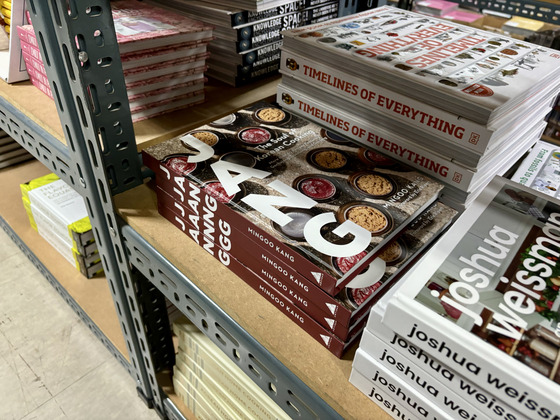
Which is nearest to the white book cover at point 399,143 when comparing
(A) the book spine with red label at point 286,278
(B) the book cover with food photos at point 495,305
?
(B) the book cover with food photos at point 495,305

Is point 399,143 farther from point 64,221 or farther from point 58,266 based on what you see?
point 58,266

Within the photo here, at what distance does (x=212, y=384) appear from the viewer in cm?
106

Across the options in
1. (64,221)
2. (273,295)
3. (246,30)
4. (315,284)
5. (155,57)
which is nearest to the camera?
(315,284)

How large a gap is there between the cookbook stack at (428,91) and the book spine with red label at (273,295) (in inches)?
12.9

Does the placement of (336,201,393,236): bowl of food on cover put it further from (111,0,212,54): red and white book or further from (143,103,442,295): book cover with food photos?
(111,0,212,54): red and white book

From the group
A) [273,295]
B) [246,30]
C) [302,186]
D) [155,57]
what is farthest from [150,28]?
[273,295]

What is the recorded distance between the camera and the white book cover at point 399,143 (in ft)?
2.33

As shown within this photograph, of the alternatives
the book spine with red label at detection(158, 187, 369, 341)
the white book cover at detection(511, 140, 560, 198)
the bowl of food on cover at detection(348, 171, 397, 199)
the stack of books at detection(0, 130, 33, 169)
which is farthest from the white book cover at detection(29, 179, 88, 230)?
the white book cover at detection(511, 140, 560, 198)

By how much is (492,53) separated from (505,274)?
1.67ft

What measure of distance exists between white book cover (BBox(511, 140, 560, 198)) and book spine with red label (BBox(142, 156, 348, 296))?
513 millimetres

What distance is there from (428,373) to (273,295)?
9.9 inches

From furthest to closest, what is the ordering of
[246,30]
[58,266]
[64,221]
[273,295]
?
1. [58,266]
2. [64,221]
3. [246,30]
4. [273,295]

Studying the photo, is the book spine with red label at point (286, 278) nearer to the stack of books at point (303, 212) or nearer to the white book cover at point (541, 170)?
the stack of books at point (303, 212)

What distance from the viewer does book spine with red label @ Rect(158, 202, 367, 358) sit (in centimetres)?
58
